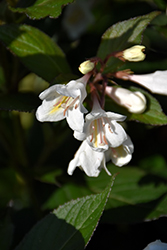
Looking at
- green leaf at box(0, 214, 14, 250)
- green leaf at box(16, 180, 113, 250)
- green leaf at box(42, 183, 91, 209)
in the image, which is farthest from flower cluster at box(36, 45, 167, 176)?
green leaf at box(42, 183, 91, 209)

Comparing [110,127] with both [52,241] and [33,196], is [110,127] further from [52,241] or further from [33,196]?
[33,196]

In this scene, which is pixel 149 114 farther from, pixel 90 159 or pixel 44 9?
pixel 44 9

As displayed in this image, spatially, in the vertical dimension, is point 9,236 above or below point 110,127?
below

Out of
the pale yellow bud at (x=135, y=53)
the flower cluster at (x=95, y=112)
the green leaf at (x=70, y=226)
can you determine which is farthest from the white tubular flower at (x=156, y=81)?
the green leaf at (x=70, y=226)

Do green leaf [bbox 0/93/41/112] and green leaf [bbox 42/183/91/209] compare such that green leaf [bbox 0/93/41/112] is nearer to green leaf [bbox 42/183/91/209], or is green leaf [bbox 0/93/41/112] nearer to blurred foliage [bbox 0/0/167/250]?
blurred foliage [bbox 0/0/167/250]

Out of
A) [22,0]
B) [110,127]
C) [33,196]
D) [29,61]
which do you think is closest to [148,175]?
[33,196]

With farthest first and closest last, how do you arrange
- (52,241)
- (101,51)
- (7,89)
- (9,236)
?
(7,89), (101,51), (9,236), (52,241)

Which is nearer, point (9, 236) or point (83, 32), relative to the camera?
point (9, 236)
